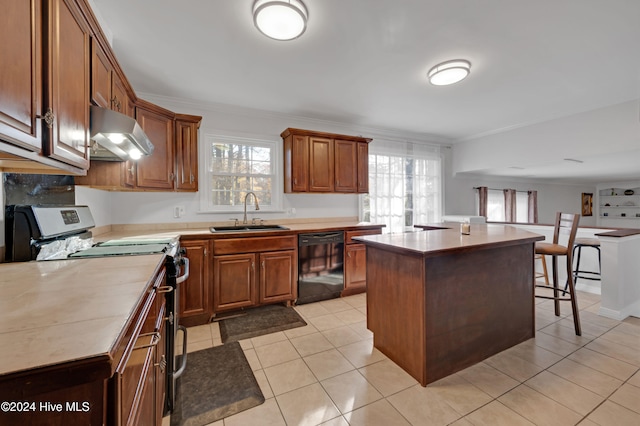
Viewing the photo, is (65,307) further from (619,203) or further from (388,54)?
(619,203)

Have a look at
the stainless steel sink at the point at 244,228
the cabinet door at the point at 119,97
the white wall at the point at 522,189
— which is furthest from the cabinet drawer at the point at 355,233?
the cabinet door at the point at 119,97

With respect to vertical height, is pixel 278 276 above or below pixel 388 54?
below

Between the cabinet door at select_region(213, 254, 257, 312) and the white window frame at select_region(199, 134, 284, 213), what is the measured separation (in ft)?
2.89

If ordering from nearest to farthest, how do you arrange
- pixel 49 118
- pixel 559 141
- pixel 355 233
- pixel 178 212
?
pixel 49 118
pixel 178 212
pixel 355 233
pixel 559 141

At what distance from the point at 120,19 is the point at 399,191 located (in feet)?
13.5

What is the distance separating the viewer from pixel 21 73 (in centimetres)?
94

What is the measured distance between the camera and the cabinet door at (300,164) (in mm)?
3520

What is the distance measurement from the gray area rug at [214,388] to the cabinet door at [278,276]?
813 mm

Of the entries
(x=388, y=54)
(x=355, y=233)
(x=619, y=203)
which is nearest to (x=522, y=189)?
(x=619, y=203)

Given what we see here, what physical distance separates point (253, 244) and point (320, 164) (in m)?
1.45

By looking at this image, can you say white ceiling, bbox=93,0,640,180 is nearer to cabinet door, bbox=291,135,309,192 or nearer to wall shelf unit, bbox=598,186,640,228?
cabinet door, bbox=291,135,309,192

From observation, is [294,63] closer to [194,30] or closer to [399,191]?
[194,30]

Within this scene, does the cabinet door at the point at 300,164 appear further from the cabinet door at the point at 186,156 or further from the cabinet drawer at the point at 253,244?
the cabinet door at the point at 186,156

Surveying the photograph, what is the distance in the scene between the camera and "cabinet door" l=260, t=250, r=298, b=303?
2.98m
